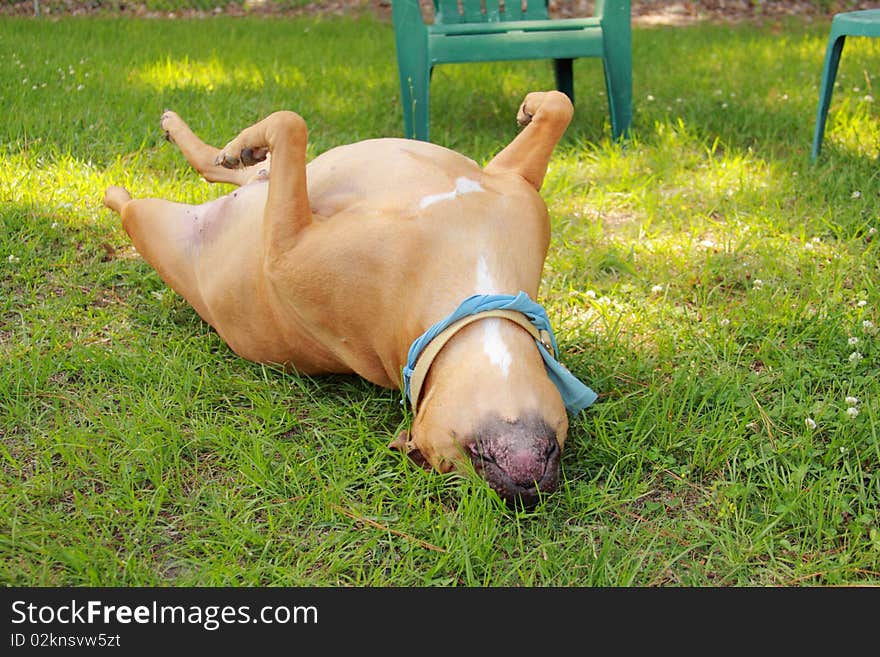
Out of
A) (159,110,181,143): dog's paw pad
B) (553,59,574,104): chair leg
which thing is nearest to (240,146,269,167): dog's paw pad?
(159,110,181,143): dog's paw pad

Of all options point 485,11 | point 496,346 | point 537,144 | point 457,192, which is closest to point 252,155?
point 457,192

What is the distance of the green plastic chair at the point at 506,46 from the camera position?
4609mm

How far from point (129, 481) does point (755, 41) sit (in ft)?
20.4

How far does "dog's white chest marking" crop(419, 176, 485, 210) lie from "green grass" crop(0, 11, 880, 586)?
610 mm

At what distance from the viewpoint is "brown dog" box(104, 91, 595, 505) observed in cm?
195

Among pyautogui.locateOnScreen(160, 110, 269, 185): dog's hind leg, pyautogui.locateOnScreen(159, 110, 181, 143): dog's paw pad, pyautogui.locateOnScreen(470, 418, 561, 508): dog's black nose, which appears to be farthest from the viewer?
pyautogui.locateOnScreen(159, 110, 181, 143): dog's paw pad

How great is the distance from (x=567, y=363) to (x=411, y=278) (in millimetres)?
816

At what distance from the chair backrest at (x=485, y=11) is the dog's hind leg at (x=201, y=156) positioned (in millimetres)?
2231

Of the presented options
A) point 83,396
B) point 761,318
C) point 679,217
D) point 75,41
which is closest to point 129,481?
point 83,396

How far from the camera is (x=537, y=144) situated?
271cm

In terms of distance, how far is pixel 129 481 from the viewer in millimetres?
2293

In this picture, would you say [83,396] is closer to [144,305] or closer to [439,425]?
[144,305]

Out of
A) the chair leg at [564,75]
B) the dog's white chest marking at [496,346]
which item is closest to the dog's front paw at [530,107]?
the dog's white chest marking at [496,346]

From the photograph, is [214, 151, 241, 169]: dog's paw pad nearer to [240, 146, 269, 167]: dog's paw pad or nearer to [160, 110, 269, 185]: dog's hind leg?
[240, 146, 269, 167]: dog's paw pad
